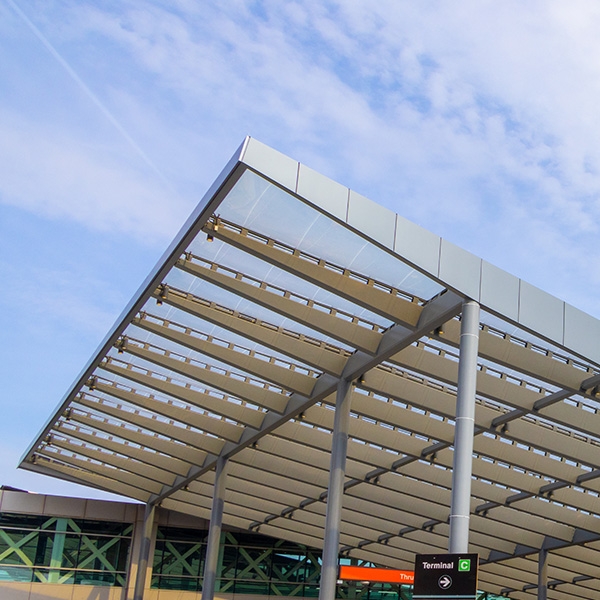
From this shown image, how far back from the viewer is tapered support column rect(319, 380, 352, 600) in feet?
62.6

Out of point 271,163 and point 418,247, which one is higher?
point 271,163

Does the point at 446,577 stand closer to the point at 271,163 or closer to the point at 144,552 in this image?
the point at 271,163

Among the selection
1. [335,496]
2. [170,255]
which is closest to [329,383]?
[335,496]

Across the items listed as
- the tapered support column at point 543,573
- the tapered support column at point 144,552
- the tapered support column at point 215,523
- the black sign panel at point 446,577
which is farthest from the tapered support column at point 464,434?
the tapered support column at point 144,552

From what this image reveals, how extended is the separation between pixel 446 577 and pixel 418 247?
479 centimetres

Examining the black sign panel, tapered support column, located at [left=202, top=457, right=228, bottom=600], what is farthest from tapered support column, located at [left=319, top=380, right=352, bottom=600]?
tapered support column, located at [left=202, top=457, right=228, bottom=600]

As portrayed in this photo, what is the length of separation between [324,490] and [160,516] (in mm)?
11251

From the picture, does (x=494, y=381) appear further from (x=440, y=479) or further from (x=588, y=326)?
(x=440, y=479)

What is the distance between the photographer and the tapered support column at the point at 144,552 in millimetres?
35969

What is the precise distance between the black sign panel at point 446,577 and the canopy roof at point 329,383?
3946 mm

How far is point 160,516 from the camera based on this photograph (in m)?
38.5

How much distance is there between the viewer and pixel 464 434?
14.2 meters

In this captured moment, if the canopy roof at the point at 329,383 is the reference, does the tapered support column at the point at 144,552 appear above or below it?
below

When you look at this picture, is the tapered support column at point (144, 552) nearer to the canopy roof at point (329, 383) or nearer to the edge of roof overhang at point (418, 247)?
the canopy roof at point (329, 383)
